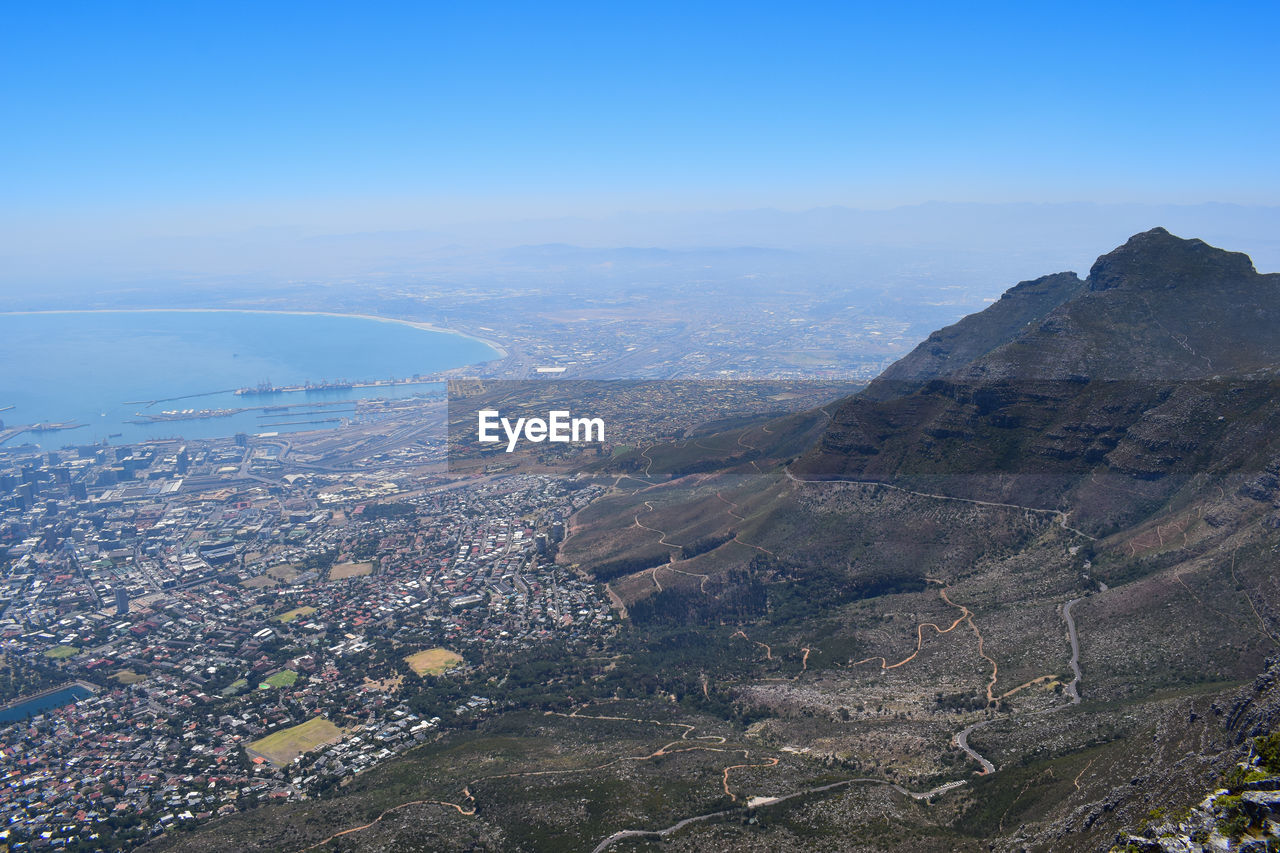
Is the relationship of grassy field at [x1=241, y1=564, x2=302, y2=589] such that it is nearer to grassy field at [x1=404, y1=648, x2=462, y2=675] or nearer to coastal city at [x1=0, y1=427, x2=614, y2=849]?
coastal city at [x1=0, y1=427, x2=614, y2=849]

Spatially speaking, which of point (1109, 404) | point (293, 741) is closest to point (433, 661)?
point (293, 741)

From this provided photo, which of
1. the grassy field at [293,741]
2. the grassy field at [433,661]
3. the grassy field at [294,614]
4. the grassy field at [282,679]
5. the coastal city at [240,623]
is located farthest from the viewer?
the grassy field at [294,614]

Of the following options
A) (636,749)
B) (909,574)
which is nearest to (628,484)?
(909,574)

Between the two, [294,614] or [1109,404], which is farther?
[294,614]

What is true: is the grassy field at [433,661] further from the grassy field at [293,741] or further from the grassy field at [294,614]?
the grassy field at [294,614]

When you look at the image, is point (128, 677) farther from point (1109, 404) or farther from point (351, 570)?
point (1109, 404)

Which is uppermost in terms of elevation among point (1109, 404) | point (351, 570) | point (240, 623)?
point (1109, 404)

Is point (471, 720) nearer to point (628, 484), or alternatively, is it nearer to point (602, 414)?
point (628, 484)

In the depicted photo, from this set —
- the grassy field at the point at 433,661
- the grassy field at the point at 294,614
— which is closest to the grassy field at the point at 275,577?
the grassy field at the point at 294,614
